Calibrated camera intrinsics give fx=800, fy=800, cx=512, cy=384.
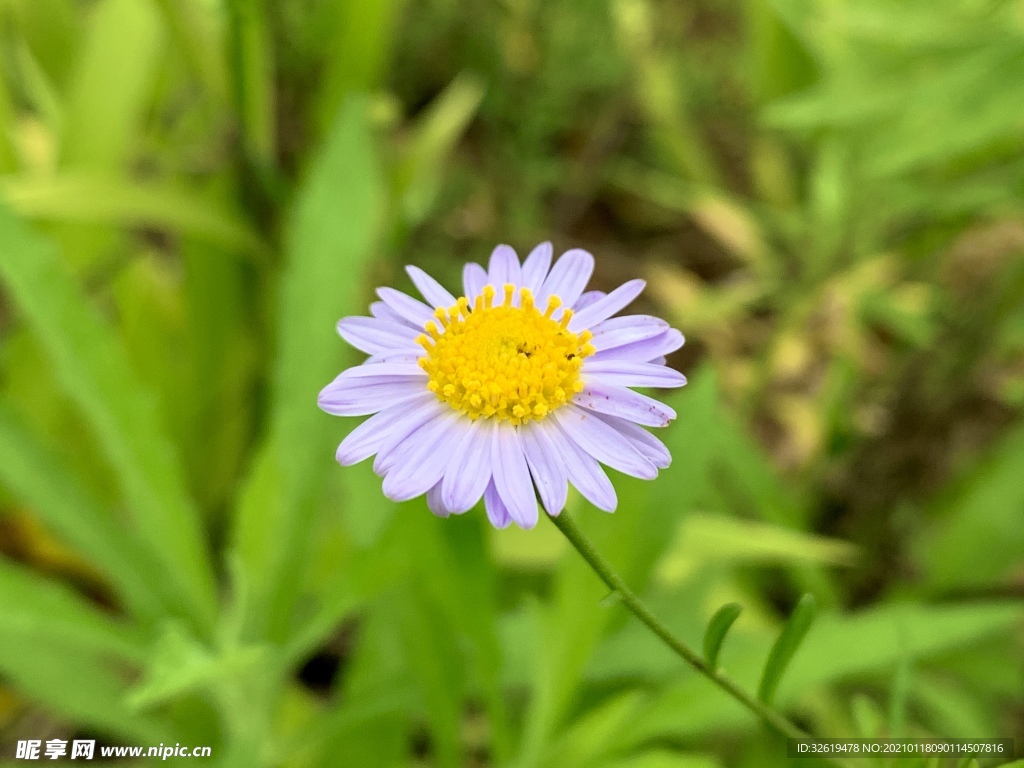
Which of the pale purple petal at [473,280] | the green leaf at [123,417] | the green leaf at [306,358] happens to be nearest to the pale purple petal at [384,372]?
the pale purple petal at [473,280]

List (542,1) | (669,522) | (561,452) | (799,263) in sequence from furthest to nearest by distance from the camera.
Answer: (542,1) → (799,263) → (669,522) → (561,452)

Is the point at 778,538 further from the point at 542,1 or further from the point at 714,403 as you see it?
the point at 542,1

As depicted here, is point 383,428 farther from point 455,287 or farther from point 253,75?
point 455,287

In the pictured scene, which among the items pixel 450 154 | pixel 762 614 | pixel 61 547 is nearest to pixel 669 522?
pixel 762 614

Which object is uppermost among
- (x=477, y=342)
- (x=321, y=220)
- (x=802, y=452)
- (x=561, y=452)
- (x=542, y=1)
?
(x=542, y=1)

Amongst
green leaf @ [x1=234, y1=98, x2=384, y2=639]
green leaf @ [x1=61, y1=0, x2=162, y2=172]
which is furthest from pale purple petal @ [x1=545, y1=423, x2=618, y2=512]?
green leaf @ [x1=61, y1=0, x2=162, y2=172]

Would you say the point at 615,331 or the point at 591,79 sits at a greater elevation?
the point at 591,79

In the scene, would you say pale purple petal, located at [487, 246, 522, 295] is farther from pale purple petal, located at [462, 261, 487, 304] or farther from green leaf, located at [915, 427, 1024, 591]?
green leaf, located at [915, 427, 1024, 591]
